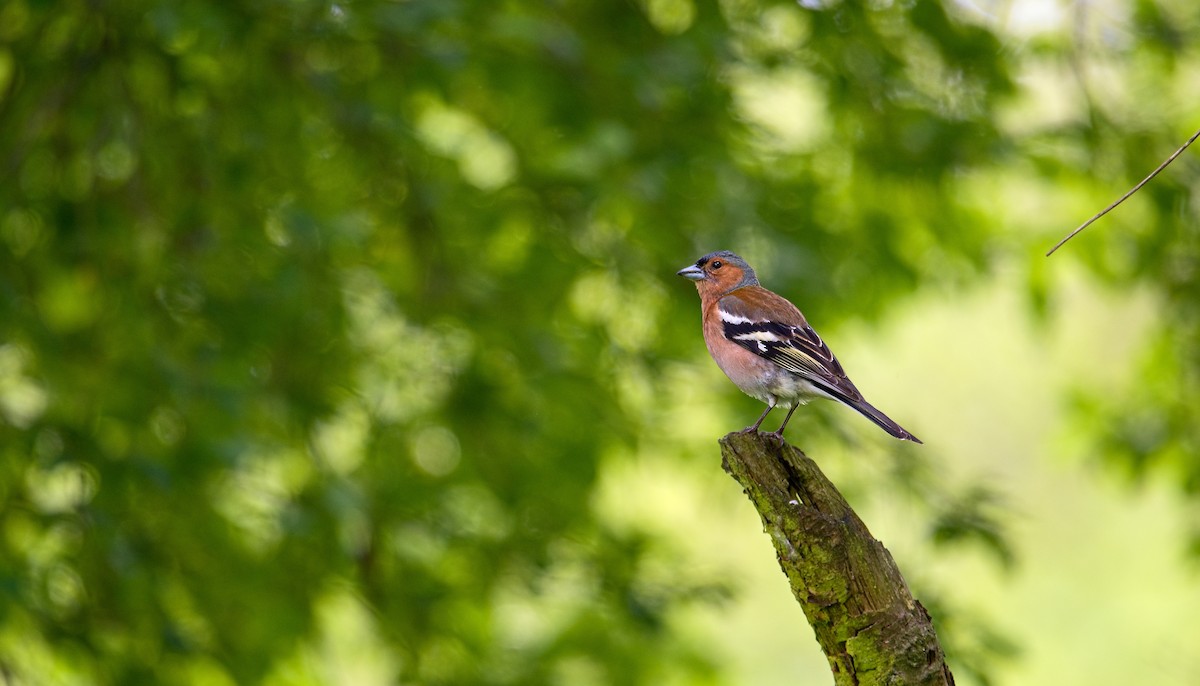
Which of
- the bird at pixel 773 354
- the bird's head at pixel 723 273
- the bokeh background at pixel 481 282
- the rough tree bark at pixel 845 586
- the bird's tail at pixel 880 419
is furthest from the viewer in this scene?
the bokeh background at pixel 481 282

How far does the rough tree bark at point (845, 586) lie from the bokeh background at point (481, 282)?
113 inches

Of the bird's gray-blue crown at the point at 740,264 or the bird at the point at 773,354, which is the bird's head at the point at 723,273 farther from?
the bird at the point at 773,354

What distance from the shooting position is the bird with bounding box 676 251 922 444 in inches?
186

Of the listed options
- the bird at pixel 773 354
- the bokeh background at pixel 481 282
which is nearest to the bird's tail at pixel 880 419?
the bird at pixel 773 354

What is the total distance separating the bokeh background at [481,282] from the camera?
6.73 metres

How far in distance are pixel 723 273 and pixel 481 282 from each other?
2.42 metres

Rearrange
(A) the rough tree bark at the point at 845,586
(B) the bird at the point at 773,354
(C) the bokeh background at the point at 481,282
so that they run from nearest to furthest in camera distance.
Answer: (A) the rough tree bark at the point at 845,586 → (B) the bird at the point at 773,354 → (C) the bokeh background at the point at 481,282

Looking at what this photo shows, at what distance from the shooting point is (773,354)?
483 cm

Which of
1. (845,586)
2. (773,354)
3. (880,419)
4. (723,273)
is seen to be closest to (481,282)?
(723,273)

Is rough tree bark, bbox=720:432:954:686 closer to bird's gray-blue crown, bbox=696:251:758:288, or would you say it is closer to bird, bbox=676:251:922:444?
bird, bbox=676:251:922:444

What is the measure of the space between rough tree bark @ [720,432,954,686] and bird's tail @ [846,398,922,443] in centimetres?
31

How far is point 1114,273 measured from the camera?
27.9 feet

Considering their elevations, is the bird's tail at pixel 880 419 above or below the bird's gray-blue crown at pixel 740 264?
below

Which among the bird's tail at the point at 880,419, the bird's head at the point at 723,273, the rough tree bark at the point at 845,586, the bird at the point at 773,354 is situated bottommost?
the rough tree bark at the point at 845,586
